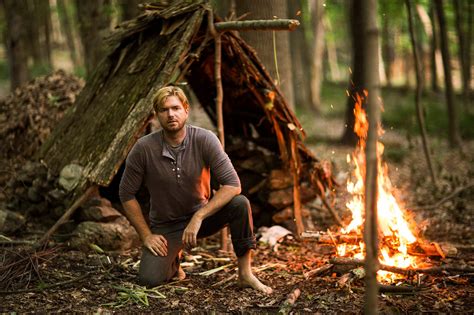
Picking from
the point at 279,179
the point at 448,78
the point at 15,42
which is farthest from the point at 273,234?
the point at 15,42

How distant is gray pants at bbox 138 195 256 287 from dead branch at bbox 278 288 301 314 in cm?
48

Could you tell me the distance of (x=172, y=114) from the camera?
13.2 feet

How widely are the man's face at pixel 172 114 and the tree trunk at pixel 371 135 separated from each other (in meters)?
1.68

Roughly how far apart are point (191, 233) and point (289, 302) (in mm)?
869

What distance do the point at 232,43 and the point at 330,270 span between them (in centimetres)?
245

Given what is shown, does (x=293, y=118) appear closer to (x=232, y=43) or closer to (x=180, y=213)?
(x=232, y=43)

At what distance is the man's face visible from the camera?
158 inches

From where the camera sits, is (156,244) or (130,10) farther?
(130,10)

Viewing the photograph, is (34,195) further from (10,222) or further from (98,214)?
(98,214)

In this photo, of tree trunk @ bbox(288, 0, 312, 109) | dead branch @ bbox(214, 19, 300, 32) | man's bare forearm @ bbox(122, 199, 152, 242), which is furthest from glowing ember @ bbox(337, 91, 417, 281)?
tree trunk @ bbox(288, 0, 312, 109)

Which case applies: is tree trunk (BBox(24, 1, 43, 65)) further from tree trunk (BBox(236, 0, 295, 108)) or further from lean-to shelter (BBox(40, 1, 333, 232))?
lean-to shelter (BBox(40, 1, 333, 232))

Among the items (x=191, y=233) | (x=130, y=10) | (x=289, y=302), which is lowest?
(x=289, y=302)

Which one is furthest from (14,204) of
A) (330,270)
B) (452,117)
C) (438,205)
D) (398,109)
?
(398,109)

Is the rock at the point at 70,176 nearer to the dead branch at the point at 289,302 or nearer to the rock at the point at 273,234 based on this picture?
the rock at the point at 273,234
